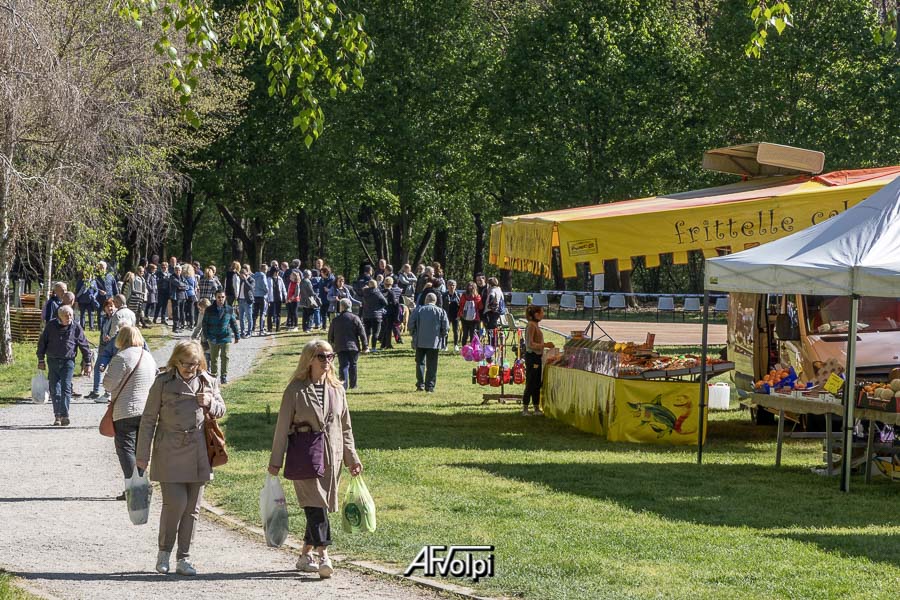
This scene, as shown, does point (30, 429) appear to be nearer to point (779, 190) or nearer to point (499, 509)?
point (499, 509)

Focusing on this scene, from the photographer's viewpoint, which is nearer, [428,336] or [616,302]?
[428,336]

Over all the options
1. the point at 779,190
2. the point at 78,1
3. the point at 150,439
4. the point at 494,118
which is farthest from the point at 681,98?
the point at 150,439

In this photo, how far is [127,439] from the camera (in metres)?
11.1

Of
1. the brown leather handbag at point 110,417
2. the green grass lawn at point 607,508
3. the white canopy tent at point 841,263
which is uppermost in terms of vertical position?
the white canopy tent at point 841,263

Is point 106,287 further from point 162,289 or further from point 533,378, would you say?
point 533,378

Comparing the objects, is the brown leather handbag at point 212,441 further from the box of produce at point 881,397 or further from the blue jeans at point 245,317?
the blue jeans at point 245,317

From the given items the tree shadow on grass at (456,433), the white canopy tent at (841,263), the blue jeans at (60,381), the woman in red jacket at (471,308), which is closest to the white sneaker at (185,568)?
the white canopy tent at (841,263)

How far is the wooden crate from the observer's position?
30.8 metres

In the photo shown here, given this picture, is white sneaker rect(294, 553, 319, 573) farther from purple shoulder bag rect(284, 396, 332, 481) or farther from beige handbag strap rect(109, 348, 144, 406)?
beige handbag strap rect(109, 348, 144, 406)

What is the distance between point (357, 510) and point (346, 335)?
12.5 m

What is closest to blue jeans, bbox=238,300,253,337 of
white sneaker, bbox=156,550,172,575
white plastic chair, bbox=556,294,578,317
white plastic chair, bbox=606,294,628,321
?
white plastic chair, bbox=556,294,578,317

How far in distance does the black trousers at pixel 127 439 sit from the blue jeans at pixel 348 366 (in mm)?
9778

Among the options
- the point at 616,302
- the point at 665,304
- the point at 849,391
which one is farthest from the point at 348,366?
the point at 665,304

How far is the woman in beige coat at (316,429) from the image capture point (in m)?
8.27
